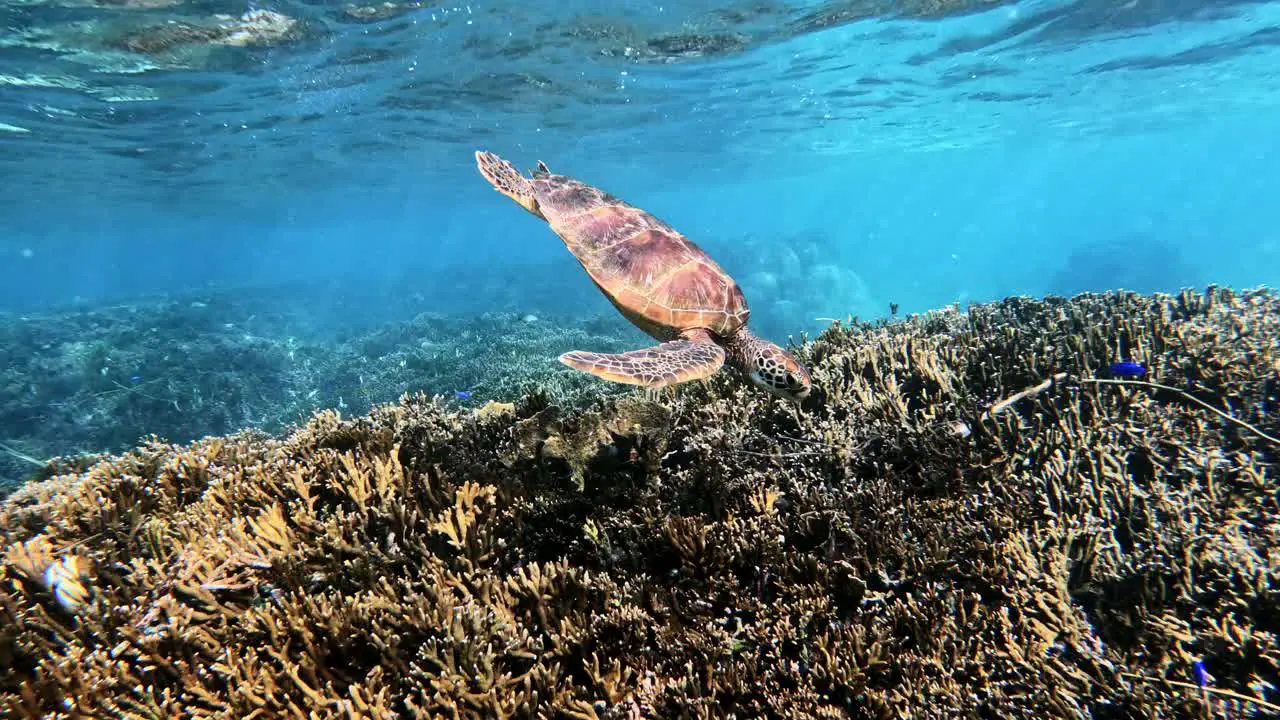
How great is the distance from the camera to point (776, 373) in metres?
4.40

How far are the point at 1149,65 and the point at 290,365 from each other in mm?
36836

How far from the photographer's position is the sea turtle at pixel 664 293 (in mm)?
4391

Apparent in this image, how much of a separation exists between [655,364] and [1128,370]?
396cm

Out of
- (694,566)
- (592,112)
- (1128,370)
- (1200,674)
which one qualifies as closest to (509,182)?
(694,566)

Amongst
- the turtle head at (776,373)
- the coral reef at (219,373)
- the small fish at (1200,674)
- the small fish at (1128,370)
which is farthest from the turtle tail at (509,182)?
the small fish at (1200,674)

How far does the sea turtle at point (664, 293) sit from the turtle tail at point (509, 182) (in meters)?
0.02

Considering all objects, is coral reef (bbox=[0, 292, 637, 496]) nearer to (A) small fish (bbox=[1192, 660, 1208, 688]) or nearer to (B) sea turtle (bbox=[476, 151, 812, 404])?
(B) sea turtle (bbox=[476, 151, 812, 404])

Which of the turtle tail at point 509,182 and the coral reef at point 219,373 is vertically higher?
the turtle tail at point 509,182

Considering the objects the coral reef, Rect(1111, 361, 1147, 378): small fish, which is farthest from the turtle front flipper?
Rect(1111, 361, 1147, 378): small fish

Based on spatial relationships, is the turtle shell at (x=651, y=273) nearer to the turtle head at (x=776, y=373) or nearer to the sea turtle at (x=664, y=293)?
the sea turtle at (x=664, y=293)

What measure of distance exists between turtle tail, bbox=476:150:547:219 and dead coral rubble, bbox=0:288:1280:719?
329 centimetres

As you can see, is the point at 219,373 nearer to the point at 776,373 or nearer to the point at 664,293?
the point at 664,293

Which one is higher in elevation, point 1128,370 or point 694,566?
point 1128,370

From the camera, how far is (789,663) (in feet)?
7.87
